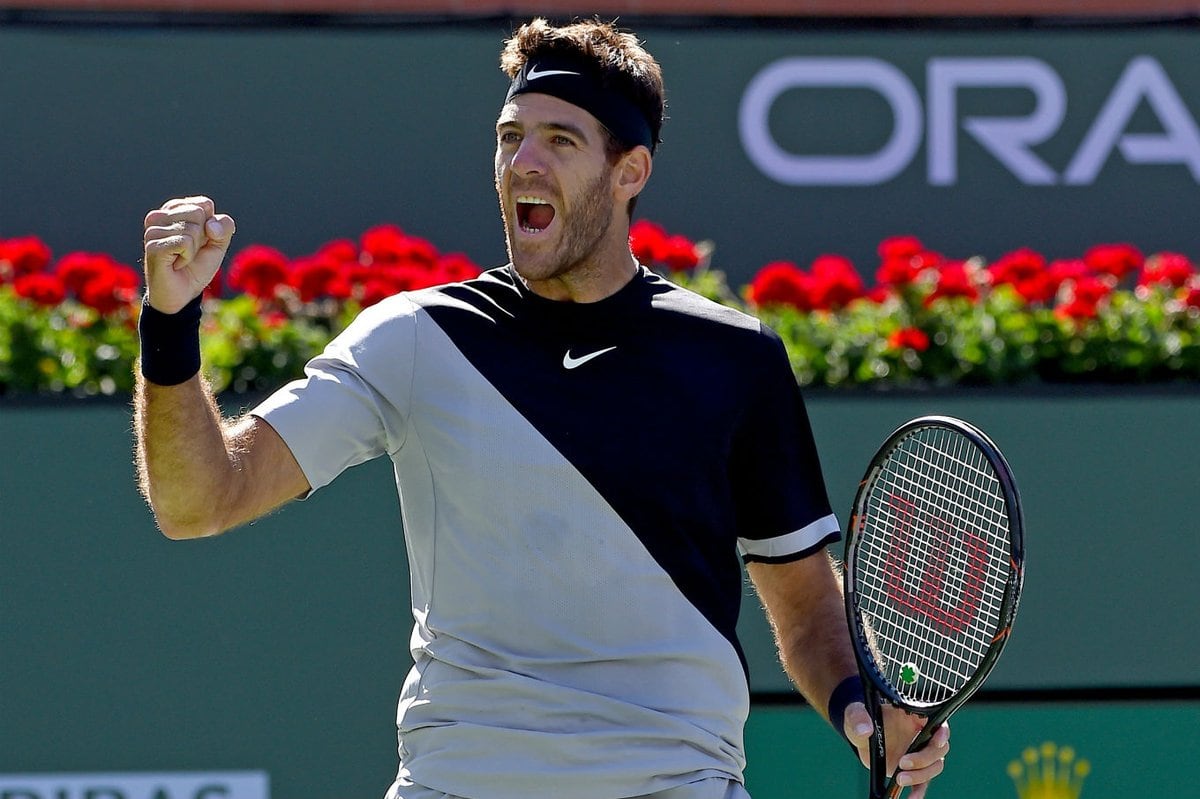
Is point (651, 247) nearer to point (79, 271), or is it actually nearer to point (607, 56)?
point (79, 271)

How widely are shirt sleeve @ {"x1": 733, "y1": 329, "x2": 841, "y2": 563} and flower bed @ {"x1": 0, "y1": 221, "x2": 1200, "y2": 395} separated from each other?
205 centimetres

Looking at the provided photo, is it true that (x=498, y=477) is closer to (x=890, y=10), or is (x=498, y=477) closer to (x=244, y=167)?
(x=244, y=167)

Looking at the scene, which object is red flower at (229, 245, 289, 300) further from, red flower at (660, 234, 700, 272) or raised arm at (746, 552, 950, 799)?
raised arm at (746, 552, 950, 799)

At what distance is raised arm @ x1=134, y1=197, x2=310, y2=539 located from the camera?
7.85 feet

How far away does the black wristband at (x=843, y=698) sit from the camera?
2828 mm

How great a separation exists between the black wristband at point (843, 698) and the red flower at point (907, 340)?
2236 mm

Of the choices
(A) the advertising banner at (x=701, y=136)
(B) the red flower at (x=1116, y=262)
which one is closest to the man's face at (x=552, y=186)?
(B) the red flower at (x=1116, y=262)

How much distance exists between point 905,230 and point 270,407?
14.5ft

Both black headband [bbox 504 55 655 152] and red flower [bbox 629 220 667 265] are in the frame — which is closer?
black headband [bbox 504 55 655 152]

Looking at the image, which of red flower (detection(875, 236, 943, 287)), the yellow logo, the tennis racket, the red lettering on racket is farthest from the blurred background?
the red lettering on racket

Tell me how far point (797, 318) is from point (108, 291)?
6.38 ft

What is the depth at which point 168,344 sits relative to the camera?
242 centimetres

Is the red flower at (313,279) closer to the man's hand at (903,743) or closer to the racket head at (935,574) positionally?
the racket head at (935,574)

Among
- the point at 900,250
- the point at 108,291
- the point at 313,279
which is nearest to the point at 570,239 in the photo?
the point at 313,279
